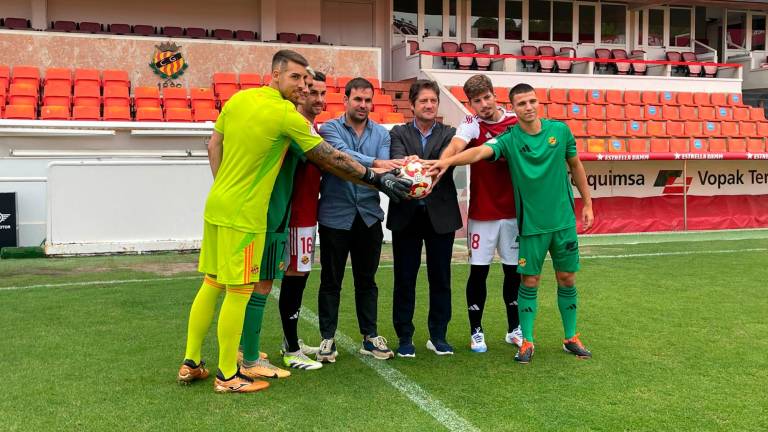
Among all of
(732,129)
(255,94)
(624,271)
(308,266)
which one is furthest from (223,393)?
(732,129)

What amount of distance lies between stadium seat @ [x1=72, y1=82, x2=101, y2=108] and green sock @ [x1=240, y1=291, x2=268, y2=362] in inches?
480

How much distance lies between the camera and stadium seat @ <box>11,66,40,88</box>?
16.0 metres

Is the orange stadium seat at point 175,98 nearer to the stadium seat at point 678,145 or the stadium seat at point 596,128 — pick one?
the stadium seat at point 596,128

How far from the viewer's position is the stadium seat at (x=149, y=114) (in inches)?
597

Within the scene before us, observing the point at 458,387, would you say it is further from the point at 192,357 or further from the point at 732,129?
the point at 732,129

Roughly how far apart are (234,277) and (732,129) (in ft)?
59.8

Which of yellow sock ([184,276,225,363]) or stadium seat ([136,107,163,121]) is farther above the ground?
stadium seat ([136,107,163,121])

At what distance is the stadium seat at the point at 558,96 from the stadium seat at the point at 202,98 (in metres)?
8.45

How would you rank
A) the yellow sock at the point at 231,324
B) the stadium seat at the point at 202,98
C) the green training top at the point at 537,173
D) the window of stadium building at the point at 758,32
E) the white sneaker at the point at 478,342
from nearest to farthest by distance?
the yellow sock at the point at 231,324
the green training top at the point at 537,173
the white sneaker at the point at 478,342
the stadium seat at the point at 202,98
the window of stadium building at the point at 758,32

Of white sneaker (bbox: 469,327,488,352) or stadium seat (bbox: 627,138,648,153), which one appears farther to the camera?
stadium seat (bbox: 627,138,648,153)

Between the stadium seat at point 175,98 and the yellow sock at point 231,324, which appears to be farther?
the stadium seat at point 175,98

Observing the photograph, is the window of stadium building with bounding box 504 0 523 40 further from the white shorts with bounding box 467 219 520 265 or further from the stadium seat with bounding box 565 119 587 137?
the white shorts with bounding box 467 219 520 265

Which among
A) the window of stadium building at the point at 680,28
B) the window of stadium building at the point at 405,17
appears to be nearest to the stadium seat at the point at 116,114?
the window of stadium building at the point at 405,17

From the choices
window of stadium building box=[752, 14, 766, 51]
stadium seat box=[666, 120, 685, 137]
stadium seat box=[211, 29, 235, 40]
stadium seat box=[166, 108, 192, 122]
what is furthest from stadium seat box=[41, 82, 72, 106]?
window of stadium building box=[752, 14, 766, 51]
